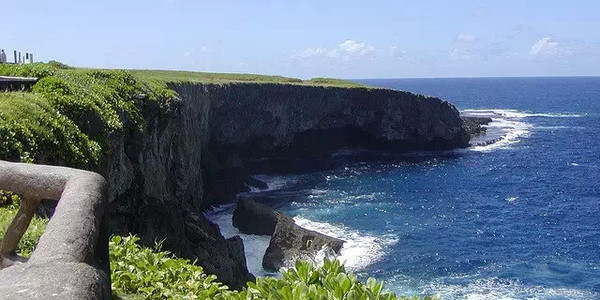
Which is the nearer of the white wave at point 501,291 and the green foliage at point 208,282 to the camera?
the green foliage at point 208,282

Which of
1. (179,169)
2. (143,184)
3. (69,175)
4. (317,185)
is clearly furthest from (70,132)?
(317,185)

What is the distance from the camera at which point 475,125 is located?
10250 cm

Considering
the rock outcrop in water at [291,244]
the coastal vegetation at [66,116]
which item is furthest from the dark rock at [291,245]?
the coastal vegetation at [66,116]

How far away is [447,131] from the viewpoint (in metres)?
83.9

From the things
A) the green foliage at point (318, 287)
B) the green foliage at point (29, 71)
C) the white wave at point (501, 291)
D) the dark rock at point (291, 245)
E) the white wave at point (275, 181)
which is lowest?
the white wave at point (275, 181)

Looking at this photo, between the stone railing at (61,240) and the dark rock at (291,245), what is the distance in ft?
98.2

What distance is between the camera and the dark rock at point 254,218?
134ft

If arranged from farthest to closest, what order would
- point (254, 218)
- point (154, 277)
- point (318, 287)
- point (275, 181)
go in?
point (275, 181) < point (254, 218) < point (154, 277) < point (318, 287)

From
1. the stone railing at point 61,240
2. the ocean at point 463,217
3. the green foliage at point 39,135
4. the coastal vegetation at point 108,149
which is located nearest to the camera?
the stone railing at point 61,240

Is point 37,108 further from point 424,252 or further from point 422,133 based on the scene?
point 422,133

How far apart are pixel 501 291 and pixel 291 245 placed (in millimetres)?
12106

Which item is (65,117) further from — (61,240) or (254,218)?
(254,218)

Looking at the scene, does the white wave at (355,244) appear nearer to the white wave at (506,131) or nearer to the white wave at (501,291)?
the white wave at (501,291)

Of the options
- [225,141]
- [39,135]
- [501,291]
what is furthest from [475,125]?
[39,135]
